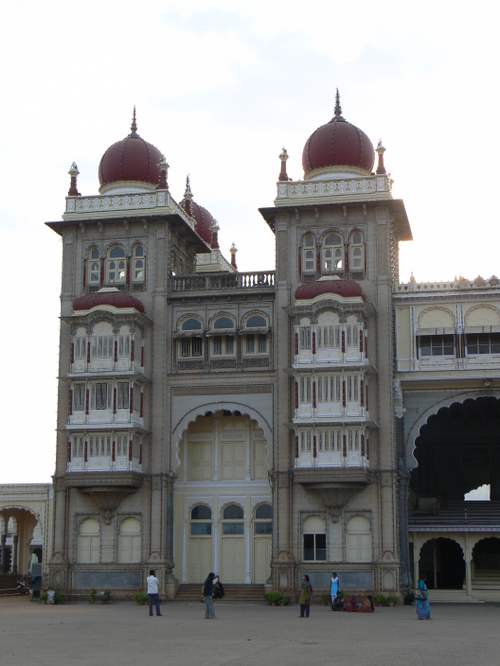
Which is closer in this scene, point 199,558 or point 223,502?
point 199,558

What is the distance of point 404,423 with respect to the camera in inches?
1804

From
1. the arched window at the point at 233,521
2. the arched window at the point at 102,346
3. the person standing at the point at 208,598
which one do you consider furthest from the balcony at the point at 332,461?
the person standing at the point at 208,598

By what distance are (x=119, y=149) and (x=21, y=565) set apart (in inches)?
1047

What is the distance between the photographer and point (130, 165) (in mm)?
49969

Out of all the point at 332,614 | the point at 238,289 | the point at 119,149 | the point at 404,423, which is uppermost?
the point at 119,149

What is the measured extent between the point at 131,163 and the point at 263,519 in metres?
18.0

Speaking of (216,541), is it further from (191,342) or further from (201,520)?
(191,342)

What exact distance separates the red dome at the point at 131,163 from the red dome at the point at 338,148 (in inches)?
296

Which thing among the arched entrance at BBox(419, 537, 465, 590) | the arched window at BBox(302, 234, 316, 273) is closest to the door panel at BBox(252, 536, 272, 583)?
the arched entrance at BBox(419, 537, 465, 590)

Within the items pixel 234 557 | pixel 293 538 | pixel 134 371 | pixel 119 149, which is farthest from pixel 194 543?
pixel 119 149

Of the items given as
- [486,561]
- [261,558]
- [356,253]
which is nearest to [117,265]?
[356,253]

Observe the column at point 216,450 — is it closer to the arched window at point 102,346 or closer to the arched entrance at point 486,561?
the arched window at point 102,346

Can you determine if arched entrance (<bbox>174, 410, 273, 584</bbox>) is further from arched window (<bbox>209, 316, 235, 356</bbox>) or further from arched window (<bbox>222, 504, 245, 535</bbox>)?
arched window (<bbox>209, 316, 235, 356</bbox>)

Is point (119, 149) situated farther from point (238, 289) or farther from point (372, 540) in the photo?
point (372, 540)
